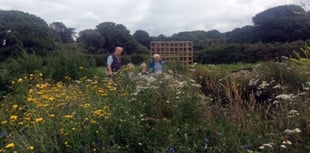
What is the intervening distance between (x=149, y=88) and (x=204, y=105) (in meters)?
0.58

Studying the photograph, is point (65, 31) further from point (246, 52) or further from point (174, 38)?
point (246, 52)

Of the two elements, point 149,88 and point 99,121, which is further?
point 149,88

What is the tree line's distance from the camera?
68.5 feet

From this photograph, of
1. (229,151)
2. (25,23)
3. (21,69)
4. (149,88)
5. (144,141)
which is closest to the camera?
(229,151)

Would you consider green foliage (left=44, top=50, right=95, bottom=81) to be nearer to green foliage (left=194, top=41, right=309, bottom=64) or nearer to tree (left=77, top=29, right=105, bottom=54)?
green foliage (left=194, top=41, right=309, bottom=64)

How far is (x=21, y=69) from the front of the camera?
9.10m

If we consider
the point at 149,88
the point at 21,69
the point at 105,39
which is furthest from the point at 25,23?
the point at 149,88

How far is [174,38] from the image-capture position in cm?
3656

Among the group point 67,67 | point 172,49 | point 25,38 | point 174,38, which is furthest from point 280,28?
point 67,67

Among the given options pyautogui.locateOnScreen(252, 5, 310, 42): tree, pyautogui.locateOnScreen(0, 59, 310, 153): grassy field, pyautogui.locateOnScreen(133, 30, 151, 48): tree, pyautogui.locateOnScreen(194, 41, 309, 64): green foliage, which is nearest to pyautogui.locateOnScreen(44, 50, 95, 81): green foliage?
pyautogui.locateOnScreen(0, 59, 310, 153): grassy field

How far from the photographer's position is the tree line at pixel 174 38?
2089 cm

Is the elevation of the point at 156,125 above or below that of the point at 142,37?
above

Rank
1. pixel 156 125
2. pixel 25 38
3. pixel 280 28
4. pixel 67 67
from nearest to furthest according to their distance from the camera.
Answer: pixel 156 125 → pixel 67 67 → pixel 25 38 → pixel 280 28

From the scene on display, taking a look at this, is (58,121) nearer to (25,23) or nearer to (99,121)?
(99,121)
